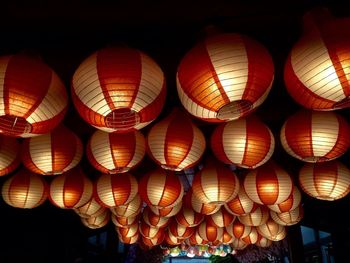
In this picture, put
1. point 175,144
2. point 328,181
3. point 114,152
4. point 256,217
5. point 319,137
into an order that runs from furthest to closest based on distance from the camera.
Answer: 1. point 256,217
2. point 328,181
3. point 114,152
4. point 175,144
5. point 319,137

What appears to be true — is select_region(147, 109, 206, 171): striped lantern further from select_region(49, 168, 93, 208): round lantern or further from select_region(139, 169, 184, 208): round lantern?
select_region(49, 168, 93, 208): round lantern

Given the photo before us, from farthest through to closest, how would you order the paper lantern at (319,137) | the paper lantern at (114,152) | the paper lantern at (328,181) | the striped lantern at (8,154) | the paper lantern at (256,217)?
the paper lantern at (256,217) < the paper lantern at (328,181) < the striped lantern at (8,154) < the paper lantern at (114,152) < the paper lantern at (319,137)

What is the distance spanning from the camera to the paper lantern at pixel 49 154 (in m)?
3.51

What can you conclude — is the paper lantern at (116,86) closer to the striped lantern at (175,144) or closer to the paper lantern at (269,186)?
the striped lantern at (175,144)

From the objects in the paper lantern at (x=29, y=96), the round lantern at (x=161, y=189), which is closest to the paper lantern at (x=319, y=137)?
the round lantern at (x=161, y=189)

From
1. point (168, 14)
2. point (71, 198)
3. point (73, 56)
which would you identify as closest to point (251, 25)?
point (168, 14)

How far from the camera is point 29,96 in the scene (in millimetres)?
2293

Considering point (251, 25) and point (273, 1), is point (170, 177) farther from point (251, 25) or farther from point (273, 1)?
point (273, 1)

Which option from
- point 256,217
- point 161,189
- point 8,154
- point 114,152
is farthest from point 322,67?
point 256,217

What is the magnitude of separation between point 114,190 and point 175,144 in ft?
5.82

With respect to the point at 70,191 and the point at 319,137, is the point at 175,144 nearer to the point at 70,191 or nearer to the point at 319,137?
the point at 319,137

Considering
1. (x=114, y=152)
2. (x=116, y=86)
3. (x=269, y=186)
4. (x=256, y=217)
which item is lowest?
(x=256, y=217)

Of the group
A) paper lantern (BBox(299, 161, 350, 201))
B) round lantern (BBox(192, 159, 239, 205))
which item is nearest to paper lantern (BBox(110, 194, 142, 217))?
round lantern (BBox(192, 159, 239, 205))

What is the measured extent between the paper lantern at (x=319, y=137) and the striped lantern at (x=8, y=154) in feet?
11.2
